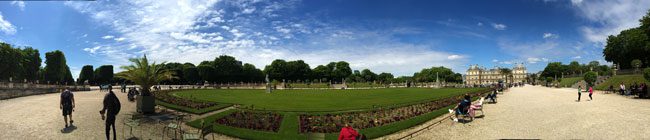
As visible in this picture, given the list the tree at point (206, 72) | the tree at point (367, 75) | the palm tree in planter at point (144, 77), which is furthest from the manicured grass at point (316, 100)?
the tree at point (367, 75)

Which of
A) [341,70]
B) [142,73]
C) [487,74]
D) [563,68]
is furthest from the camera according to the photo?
[487,74]

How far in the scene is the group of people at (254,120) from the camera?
12791 mm

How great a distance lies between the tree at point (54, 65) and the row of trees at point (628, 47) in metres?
97.2

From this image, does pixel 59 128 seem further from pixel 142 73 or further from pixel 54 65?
pixel 54 65

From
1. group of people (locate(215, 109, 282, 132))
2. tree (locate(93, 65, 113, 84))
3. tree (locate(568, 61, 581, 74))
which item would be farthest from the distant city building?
group of people (locate(215, 109, 282, 132))

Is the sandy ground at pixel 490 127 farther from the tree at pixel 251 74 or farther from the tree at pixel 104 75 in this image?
the tree at pixel 251 74

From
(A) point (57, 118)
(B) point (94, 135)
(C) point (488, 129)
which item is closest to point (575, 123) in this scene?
(C) point (488, 129)

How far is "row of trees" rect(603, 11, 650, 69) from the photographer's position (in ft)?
178

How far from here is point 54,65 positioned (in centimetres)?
6631

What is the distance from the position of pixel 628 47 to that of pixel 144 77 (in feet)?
→ 259

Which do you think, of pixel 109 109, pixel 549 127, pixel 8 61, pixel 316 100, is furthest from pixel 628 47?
pixel 8 61

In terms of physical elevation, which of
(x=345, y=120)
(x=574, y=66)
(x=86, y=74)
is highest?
(x=574, y=66)

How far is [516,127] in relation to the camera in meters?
12.5

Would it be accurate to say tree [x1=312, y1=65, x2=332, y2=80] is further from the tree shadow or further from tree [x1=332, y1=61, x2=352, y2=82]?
the tree shadow
